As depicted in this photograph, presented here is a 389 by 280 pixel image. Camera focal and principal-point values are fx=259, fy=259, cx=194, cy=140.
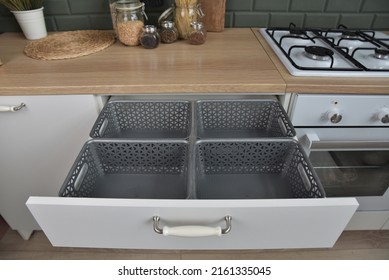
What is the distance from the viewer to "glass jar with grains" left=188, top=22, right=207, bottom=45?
988 millimetres

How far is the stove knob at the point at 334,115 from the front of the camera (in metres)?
0.79

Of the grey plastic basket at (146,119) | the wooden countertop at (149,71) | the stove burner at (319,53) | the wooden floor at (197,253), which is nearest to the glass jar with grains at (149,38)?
the wooden countertop at (149,71)

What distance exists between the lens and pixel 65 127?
84 centimetres

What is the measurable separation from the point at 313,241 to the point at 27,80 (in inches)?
34.5

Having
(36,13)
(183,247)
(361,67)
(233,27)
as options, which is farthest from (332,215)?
(36,13)

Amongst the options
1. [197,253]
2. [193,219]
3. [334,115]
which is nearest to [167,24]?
[334,115]

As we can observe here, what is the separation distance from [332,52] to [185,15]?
1.79ft

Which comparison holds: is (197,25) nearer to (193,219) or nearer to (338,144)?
(338,144)

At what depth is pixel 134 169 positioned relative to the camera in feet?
2.75

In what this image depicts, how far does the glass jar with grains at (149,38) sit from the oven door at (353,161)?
602 mm

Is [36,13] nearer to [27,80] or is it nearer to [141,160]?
[27,80]

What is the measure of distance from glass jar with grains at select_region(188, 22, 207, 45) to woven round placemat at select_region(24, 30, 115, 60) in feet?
1.05

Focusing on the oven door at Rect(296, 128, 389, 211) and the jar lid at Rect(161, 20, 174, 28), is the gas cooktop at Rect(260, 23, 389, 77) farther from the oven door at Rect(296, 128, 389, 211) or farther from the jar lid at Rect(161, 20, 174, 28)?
the jar lid at Rect(161, 20, 174, 28)

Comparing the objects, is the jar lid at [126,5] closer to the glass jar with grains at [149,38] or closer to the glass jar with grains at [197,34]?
the glass jar with grains at [149,38]
